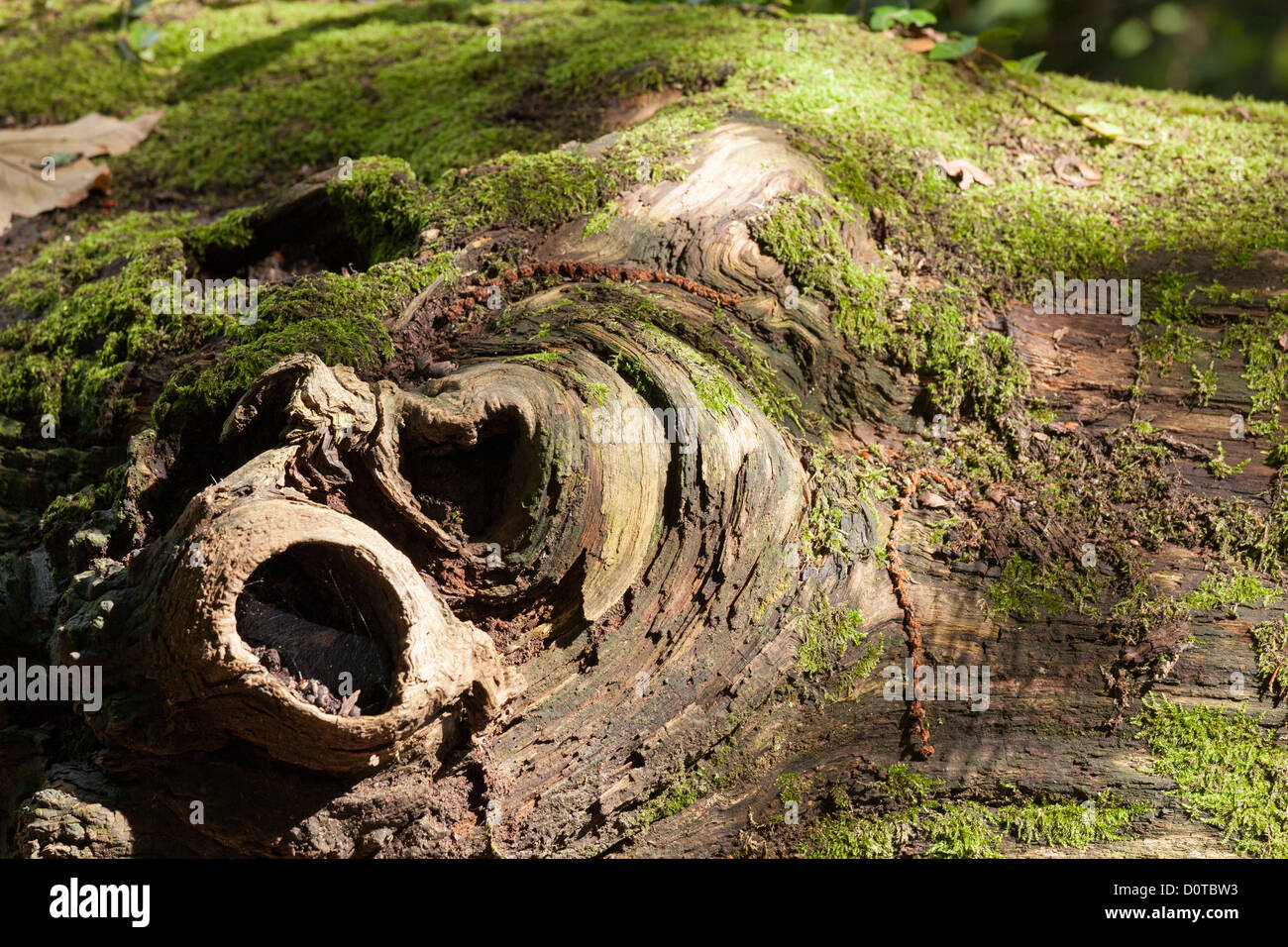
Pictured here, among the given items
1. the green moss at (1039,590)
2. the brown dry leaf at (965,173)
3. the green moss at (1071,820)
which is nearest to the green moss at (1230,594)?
the green moss at (1039,590)

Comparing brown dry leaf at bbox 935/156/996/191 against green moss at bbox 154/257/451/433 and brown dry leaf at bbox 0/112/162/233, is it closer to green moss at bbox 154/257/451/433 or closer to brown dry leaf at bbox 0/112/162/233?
green moss at bbox 154/257/451/433

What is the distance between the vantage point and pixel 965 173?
14.1 feet

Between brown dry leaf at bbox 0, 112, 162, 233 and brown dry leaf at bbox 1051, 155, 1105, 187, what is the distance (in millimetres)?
5244

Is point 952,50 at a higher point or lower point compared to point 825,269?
higher

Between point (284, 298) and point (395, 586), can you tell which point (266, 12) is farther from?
point (395, 586)

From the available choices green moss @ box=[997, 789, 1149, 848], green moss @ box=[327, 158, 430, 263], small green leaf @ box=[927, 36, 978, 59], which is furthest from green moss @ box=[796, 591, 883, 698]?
small green leaf @ box=[927, 36, 978, 59]

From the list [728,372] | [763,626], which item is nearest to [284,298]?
[728,372]

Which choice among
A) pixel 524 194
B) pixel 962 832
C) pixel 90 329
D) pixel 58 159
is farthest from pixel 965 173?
pixel 58 159

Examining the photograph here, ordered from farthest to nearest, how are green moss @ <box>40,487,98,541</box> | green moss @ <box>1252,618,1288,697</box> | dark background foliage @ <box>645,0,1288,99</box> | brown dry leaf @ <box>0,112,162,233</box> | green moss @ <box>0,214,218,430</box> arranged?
dark background foliage @ <box>645,0,1288,99</box>, brown dry leaf @ <box>0,112,162,233</box>, green moss @ <box>0,214,218,430</box>, green moss @ <box>1252,618,1288,697</box>, green moss @ <box>40,487,98,541</box>

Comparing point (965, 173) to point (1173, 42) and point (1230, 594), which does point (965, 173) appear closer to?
point (1230, 594)

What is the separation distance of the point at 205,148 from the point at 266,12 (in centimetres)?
197

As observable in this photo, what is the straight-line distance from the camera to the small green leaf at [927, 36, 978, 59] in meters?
5.11

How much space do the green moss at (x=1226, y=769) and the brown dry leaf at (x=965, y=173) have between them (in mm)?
2520

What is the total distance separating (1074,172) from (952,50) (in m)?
1.18
